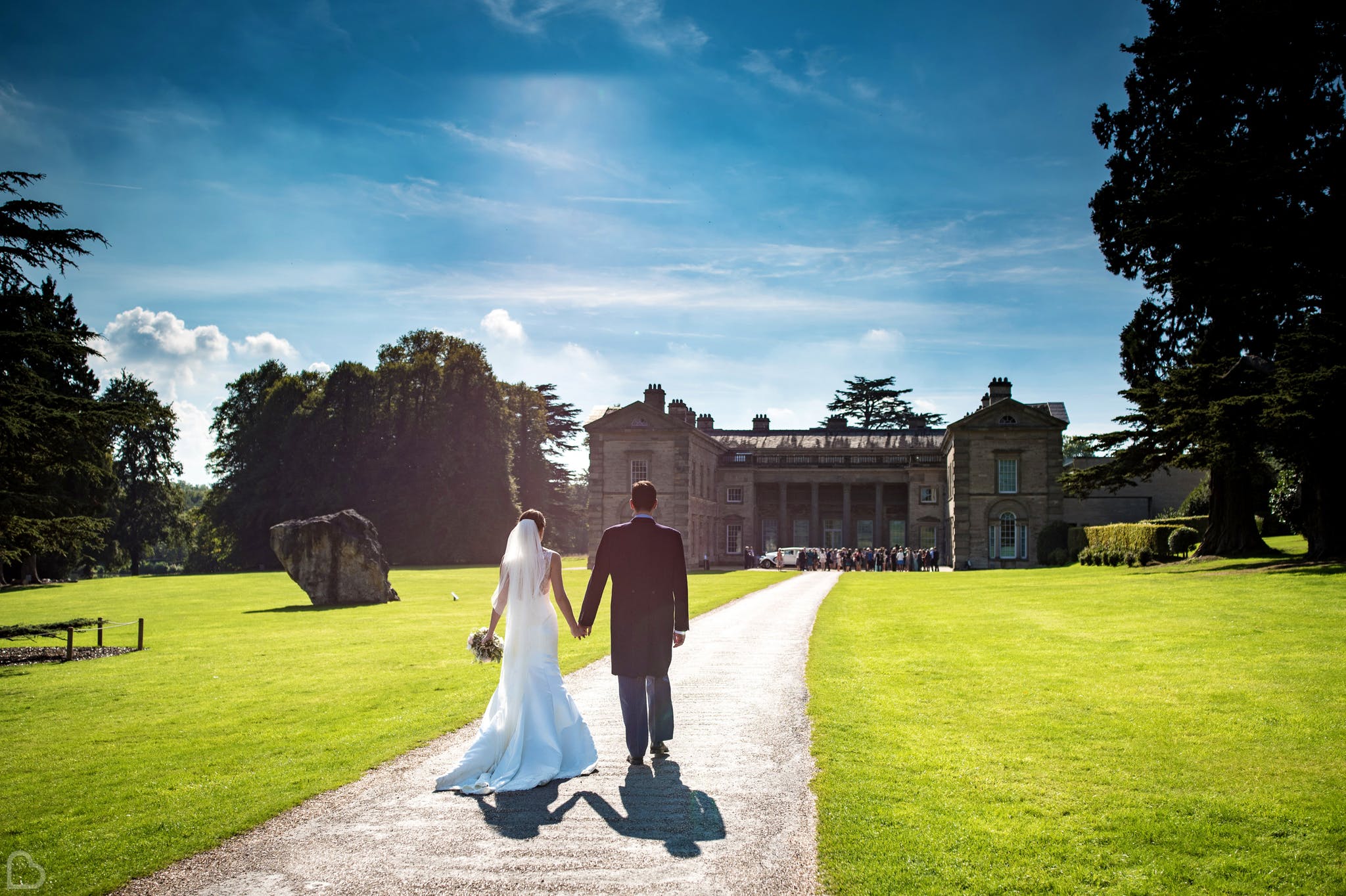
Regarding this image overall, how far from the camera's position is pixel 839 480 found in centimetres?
5878

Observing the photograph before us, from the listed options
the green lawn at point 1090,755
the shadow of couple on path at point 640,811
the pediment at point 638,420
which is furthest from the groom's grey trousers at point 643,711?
the pediment at point 638,420

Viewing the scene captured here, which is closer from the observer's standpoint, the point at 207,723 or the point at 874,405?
the point at 207,723

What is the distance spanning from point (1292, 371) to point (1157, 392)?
3.64 metres

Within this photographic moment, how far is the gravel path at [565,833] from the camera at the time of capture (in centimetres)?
466

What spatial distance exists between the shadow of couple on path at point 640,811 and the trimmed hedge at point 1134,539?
28.8 m

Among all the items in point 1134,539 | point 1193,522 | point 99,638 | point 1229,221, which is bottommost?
point 99,638

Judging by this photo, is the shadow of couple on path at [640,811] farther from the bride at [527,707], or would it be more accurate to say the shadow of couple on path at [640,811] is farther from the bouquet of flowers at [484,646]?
the bouquet of flowers at [484,646]

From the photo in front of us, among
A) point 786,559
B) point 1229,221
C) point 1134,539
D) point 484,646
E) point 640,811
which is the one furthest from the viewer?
point 786,559

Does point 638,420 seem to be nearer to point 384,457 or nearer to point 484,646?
point 384,457

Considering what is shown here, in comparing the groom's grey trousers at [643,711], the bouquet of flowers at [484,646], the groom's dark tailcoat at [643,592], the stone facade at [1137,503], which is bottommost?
the groom's grey trousers at [643,711]

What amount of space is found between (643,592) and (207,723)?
5301 millimetres

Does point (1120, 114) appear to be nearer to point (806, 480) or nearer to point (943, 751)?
point (943, 751)

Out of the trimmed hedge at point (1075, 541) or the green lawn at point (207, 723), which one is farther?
the trimmed hedge at point (1075, 541)

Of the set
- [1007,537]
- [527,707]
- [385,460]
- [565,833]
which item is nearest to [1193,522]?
[1007,537]
